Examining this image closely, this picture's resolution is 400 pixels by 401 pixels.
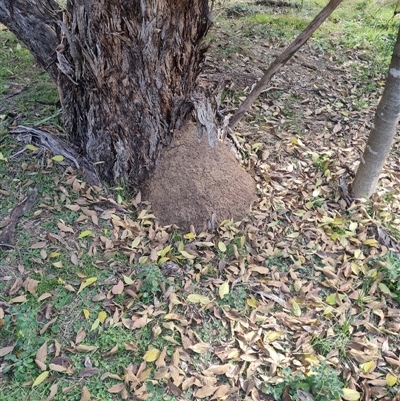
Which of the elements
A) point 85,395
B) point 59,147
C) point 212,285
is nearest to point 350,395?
point 212,285

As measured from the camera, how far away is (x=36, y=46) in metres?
2.99

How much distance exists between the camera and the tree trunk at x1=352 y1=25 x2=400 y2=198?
8.66 feet

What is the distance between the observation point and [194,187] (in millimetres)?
2945

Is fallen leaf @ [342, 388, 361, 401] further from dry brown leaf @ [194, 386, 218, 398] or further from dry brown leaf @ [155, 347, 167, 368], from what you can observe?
dry brown leaf @ [155, 347, 167, 368]

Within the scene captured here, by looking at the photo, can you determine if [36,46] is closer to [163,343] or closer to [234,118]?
[234,118]

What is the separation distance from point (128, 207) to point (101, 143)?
49 cm

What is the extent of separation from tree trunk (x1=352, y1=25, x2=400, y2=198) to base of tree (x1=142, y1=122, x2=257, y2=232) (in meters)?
0.85

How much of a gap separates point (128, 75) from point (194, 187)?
0.87m

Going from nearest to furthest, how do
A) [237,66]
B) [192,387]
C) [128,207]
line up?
1. [192,387]
2. [128,207]
3. [237,66]

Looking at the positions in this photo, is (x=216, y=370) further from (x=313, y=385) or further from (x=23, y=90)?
(x=23, y=90)

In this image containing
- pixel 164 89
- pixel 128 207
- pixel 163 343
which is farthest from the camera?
pixel 128 207

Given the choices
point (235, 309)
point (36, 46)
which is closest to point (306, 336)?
point (235, 309)

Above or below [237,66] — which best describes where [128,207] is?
below

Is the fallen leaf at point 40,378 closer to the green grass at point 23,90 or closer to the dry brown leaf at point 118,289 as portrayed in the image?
the dry brown leaf at point 118,289
